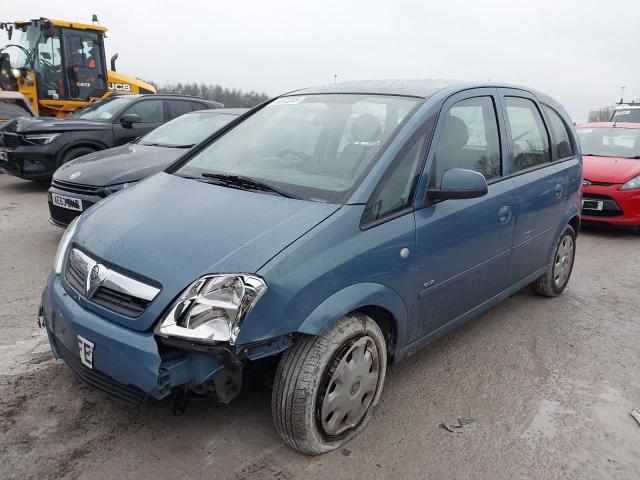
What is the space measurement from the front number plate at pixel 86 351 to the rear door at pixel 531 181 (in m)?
2.65

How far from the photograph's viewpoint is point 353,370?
94.0 inches

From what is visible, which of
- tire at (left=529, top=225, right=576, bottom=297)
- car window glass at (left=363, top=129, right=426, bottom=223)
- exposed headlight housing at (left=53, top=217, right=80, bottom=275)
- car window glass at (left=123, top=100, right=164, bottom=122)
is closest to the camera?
car window glass at (left=363, top=129, right=426, bottom=223)

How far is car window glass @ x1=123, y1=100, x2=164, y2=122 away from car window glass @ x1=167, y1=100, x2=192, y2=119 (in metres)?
0.18

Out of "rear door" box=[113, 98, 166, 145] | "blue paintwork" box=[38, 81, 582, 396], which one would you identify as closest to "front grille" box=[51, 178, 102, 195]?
"blue paintwork" box=[38, 81, 582, 396]

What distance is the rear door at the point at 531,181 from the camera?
3457 mm

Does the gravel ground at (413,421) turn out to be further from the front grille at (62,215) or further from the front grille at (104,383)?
the front grille at (62,215)

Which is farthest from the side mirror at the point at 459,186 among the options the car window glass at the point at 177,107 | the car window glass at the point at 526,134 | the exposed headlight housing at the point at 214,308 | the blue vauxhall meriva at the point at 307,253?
the car window glass at the point at 177,107

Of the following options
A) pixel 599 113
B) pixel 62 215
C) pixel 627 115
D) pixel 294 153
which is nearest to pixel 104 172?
pixel 62 215

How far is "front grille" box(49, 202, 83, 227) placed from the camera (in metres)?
5.08

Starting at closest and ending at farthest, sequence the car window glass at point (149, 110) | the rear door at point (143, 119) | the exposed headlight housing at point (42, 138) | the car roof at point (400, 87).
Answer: the car roof at point (400, 87) → the exposed headlight housing at point (42, 138) → the rear door at point (143, 119) → the car window glass at point (149, 110)

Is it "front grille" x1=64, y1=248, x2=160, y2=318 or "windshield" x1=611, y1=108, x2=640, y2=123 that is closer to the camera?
"front grille" x1=64, y1=248, x2=160, y2=318

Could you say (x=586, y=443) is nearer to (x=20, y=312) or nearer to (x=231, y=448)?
(x=231, y=448)

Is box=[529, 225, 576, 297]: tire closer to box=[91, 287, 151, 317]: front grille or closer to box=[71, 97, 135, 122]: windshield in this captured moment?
box=[91, 287, 151, 317]: front grille

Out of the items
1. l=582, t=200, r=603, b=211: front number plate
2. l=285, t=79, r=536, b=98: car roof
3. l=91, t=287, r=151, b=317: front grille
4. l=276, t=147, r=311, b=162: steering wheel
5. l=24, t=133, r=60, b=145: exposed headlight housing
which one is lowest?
l=582, t=200, r=603, b=211: front number plate
